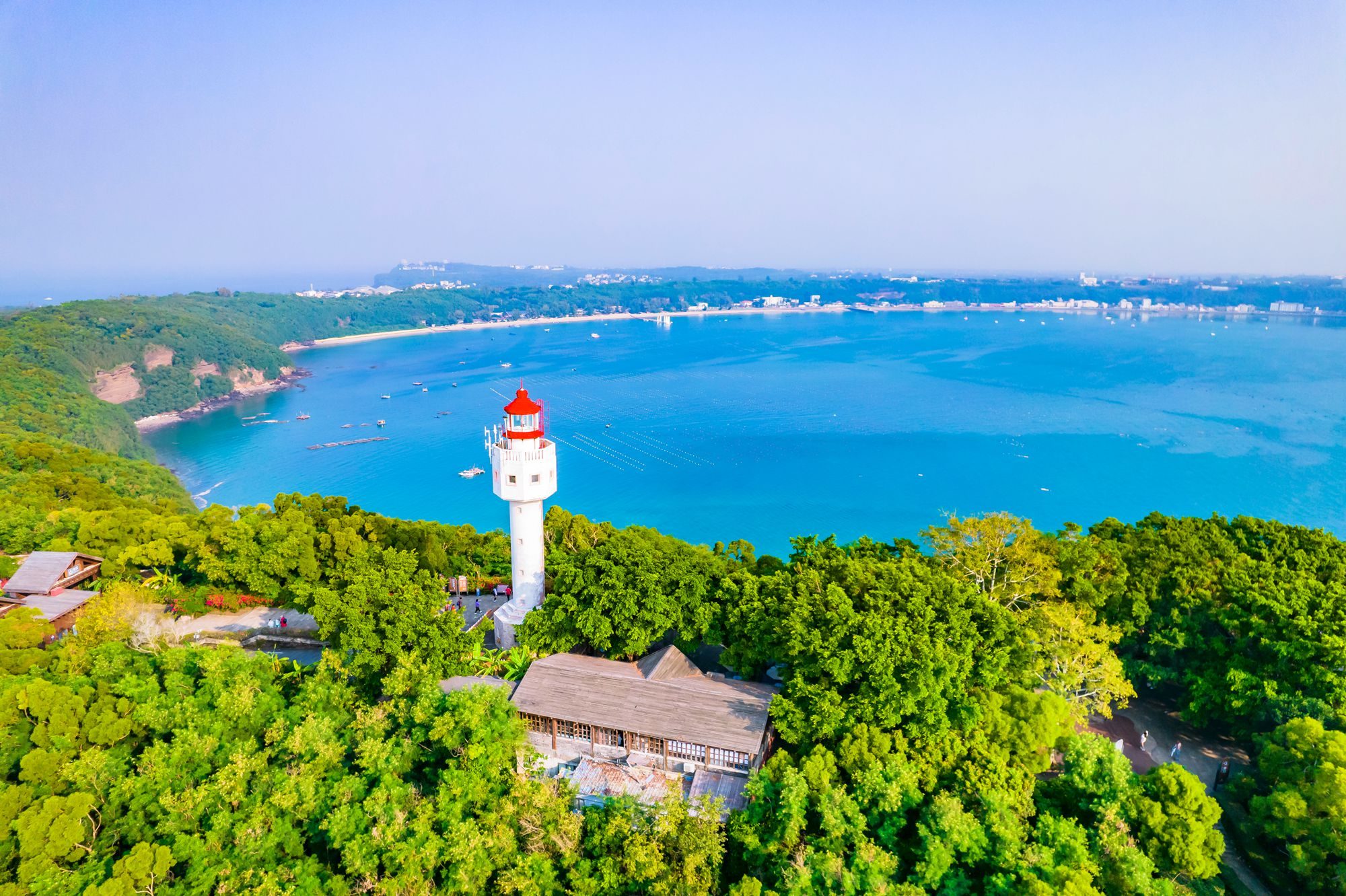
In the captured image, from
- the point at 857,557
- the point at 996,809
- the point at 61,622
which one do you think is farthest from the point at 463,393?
the point at 996,809

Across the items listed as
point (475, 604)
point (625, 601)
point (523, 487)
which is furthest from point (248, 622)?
point (625, 601)

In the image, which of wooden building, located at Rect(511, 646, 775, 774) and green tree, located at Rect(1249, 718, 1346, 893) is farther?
wooden building, located at Rect(511, 646, 775, 774)

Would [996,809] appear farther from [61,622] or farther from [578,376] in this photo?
[578,376]

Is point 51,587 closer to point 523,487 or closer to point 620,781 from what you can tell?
point 523,487

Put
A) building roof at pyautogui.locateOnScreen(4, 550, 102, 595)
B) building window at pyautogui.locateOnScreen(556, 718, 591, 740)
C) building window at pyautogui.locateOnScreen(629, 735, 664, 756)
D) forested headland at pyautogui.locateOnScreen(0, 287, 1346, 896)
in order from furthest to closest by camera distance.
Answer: building roof at pyautogui.locateOnScreen(4, 550, 102, 595)
building window at pyautogui.locateOnScreen(556, 718, 591, 740)
building window at pyautogui.locateOnScreen(629, 735, 664, 756)
forested headland at pyautogui.locateOnScreen(0, 287, 1346, 896)

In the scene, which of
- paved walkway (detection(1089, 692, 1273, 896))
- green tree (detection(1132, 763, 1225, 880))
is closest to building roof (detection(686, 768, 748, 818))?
green tree (detection(1132, 763, 1225, 880))

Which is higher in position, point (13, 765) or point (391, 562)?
point (391, 562)

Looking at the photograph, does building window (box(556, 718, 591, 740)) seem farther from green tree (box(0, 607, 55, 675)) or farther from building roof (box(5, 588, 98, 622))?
building roof (box(5, 588, 98, 622))

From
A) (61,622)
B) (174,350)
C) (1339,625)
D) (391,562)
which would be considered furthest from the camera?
(174,350)
